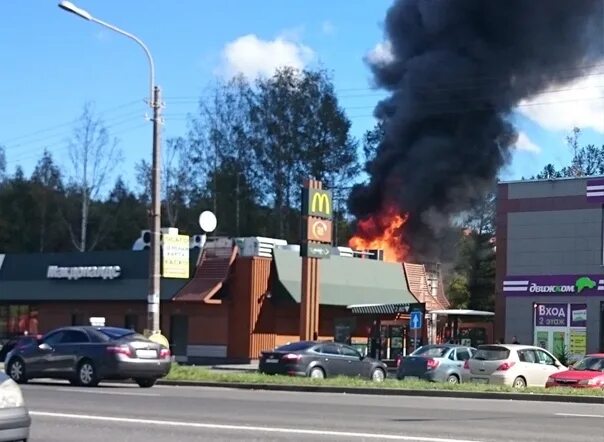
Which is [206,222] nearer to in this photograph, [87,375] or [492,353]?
[492,353]

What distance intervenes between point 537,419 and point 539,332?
22524 millimetres

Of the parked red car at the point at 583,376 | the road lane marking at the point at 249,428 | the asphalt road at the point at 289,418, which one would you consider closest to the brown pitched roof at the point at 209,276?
the parked red car at the point at 583,376

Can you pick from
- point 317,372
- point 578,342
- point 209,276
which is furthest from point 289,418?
point 209,276

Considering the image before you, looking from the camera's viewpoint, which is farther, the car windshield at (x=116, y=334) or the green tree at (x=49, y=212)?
the green tree at (x=49, y=212)

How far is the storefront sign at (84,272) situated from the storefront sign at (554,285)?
643 inches

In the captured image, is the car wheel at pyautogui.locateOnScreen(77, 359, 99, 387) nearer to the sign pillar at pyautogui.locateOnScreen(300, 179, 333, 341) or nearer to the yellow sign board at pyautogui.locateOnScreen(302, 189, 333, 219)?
the sign pillar at pyautogui.locateOnScreen(300, 179, 333, 341)

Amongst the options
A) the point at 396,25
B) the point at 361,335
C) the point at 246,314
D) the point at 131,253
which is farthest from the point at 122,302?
the point at 396,25

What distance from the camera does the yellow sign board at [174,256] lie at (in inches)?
1057

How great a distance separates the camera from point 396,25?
2507 inches

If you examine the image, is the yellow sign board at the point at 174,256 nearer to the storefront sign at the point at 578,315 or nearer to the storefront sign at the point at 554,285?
the storefront sign at the point at 554,285

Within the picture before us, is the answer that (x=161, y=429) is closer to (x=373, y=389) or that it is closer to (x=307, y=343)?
(x=373, y=389)

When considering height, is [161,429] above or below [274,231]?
below

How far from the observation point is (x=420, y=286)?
158 ft

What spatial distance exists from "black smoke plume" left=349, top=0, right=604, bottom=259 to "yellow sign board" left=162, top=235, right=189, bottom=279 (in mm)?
31519
